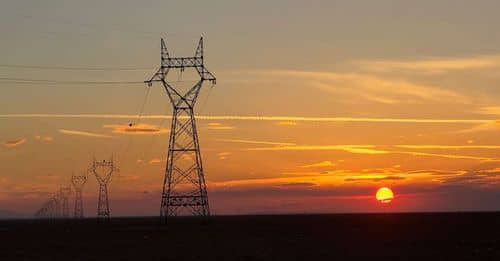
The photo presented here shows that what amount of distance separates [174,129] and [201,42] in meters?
10.3

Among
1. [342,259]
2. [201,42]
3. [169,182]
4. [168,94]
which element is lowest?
[342,259]

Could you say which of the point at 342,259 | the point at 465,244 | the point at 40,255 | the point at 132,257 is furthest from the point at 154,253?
the point at 465,244

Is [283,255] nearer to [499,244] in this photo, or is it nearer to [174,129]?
[499,244]

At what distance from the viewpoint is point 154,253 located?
63.7 metres

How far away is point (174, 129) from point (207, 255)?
3090 centimetres

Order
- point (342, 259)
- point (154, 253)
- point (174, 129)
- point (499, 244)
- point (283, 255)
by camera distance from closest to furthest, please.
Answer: point (342, 259) < point (283, 255) < point (154, 253) < point (499, 244) < point (174, 129)

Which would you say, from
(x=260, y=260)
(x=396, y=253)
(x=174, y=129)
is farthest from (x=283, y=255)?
(x=174, y=129)

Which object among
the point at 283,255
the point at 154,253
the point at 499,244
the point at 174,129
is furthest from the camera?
the point at 174,129

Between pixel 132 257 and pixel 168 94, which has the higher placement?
pixel 168 94

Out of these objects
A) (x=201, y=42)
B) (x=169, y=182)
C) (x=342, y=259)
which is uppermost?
(x=201, y=42)

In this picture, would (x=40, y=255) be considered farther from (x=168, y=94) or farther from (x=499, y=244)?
(x=499, y=244)

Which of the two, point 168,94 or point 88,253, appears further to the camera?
point 168,94

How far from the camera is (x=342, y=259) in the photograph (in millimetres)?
54594

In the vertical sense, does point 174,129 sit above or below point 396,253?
above
